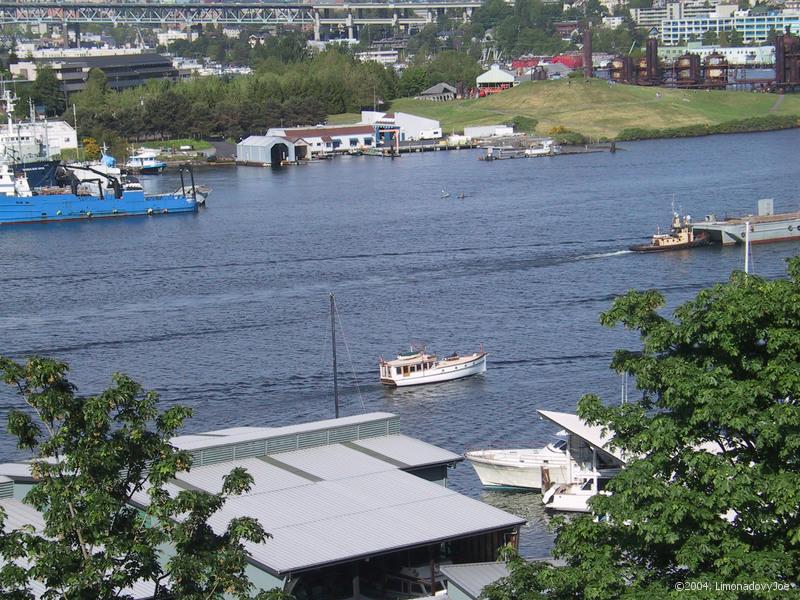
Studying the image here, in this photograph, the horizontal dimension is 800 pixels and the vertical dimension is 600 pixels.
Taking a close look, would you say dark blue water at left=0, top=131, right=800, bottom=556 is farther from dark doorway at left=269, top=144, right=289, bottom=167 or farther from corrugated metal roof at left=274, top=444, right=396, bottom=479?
dark doorway at left=269, top=144, right=289, bottom=167

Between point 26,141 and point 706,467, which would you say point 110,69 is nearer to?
point 26,141

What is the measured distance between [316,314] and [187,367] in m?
4.03

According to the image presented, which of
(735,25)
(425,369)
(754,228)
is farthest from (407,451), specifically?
(735,25)

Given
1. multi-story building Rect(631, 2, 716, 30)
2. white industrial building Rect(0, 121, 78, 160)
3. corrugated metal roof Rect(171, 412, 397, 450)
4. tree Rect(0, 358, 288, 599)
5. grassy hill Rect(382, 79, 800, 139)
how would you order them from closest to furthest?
1. tree Rect(0, 358, 288, 599)
2. corrugated metal roof Rect(171, 412, 397, 450)
3. white industrial building Rect(0, 121, 78, 160)
4. grassy hill Rect(382, 79, 800, 139)
5. multi-story building Rect(631, 2, 716, 30)

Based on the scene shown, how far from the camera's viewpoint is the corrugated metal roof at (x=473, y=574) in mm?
10109

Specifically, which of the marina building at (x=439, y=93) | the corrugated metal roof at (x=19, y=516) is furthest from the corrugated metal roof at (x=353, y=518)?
the marina building at (x=439, y=93)

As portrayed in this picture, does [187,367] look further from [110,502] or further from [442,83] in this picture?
[442,83]

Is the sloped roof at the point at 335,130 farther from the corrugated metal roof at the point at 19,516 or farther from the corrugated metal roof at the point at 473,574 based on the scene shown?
the corrugated metal roof at the point at 473,574

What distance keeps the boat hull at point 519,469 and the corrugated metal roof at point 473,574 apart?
15.5 feet

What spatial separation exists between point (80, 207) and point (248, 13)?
82902mm

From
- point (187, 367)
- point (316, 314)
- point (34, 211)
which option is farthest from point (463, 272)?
point (34, 211)

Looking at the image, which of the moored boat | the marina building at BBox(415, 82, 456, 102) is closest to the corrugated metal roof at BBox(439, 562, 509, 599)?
the moored boat

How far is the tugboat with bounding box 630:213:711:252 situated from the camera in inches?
1202

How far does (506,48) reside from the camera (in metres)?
105
